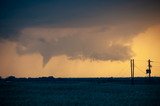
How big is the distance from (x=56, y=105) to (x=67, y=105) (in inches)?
44.6

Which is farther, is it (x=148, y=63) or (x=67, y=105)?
(x=148, y=63)

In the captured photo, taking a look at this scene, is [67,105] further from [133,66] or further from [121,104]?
[133,66]

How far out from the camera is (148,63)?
102312mm

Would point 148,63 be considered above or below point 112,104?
above

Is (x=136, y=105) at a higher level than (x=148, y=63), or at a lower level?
lower

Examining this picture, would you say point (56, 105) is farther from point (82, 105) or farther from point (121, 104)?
point (121, 104)

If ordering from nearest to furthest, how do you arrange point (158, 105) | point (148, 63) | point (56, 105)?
1. point (158, 105)
2. point (56, 105)
3. point (148, 63)

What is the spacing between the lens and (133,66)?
102688 mm

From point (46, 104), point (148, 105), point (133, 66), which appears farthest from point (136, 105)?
point (133, 66)

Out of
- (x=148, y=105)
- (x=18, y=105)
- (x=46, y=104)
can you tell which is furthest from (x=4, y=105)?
(x=148, y=105)

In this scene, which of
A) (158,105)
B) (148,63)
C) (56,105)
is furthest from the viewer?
(148,63)

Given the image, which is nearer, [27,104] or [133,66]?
[27,104]

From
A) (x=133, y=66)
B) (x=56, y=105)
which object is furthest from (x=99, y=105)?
(x=133, y=66)

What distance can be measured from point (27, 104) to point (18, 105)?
3.85 ft
